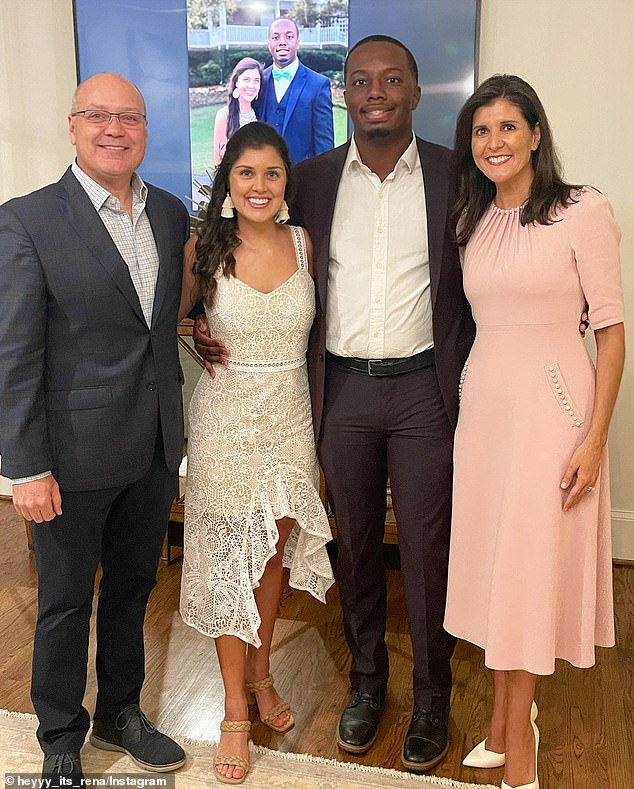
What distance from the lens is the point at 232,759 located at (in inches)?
84.1

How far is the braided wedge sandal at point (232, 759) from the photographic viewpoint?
211 cm

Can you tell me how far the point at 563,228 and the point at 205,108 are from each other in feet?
6.81

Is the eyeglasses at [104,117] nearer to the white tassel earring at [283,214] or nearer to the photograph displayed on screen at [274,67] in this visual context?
the white tassel earring at [283,214]

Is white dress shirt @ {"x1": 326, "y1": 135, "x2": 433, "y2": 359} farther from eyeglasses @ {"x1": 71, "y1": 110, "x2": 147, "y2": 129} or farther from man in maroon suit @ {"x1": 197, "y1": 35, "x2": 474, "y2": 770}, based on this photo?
eyeglasses @ {"x1": 71, "y1": 110, "x2": 147, "y2": 129}

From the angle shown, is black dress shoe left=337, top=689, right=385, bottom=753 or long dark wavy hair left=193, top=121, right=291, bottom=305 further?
black dress shoe left=337, top=689, right=385, bottom=753

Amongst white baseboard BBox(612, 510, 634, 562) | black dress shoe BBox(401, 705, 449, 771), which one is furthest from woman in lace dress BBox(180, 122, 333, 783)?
white baseboard BBox(612, 510, 634, 562)

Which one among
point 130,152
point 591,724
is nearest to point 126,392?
point 130,152

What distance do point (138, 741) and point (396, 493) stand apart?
3.00 feet

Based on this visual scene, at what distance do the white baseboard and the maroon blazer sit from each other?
61.7 inches

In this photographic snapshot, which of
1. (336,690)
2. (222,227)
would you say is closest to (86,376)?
(222,227)

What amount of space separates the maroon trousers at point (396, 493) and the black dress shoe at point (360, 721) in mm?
129

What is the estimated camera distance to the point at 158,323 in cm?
195

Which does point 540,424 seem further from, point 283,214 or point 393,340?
point 283,214

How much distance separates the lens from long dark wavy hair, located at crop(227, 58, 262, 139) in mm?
3367
